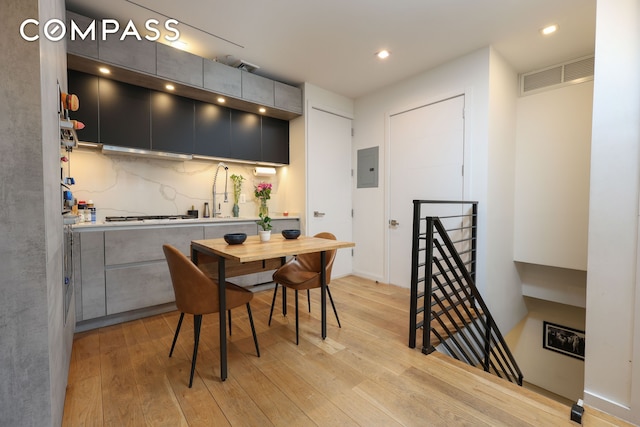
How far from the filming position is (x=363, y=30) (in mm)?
2590

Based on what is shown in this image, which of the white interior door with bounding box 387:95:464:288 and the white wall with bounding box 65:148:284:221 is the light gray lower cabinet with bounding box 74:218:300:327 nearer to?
the white wall with bounding box 65:148:284:221

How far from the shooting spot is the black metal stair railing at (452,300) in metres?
2.12

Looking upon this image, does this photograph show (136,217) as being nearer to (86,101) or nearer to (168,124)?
(168,124)

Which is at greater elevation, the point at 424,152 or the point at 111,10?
the point at 111,10

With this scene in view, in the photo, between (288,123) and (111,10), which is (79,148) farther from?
(288,123)

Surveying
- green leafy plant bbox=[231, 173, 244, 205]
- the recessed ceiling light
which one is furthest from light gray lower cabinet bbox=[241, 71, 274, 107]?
green leafy plant bbox=[231, 173, 244, 205]

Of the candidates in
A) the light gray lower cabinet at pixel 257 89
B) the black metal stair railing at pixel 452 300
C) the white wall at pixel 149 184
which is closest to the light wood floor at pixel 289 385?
the black metal stair railing at pixel 452 300

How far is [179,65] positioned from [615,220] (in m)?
3.78

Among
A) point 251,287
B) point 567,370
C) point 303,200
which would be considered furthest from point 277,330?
point 567,370

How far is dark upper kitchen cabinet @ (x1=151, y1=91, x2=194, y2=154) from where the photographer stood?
2.87m

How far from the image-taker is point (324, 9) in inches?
90.7

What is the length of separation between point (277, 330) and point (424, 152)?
2.68m

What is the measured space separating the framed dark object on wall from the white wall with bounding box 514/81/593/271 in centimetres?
117

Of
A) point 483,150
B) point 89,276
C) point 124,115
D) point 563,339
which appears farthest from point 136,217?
point 563,339
